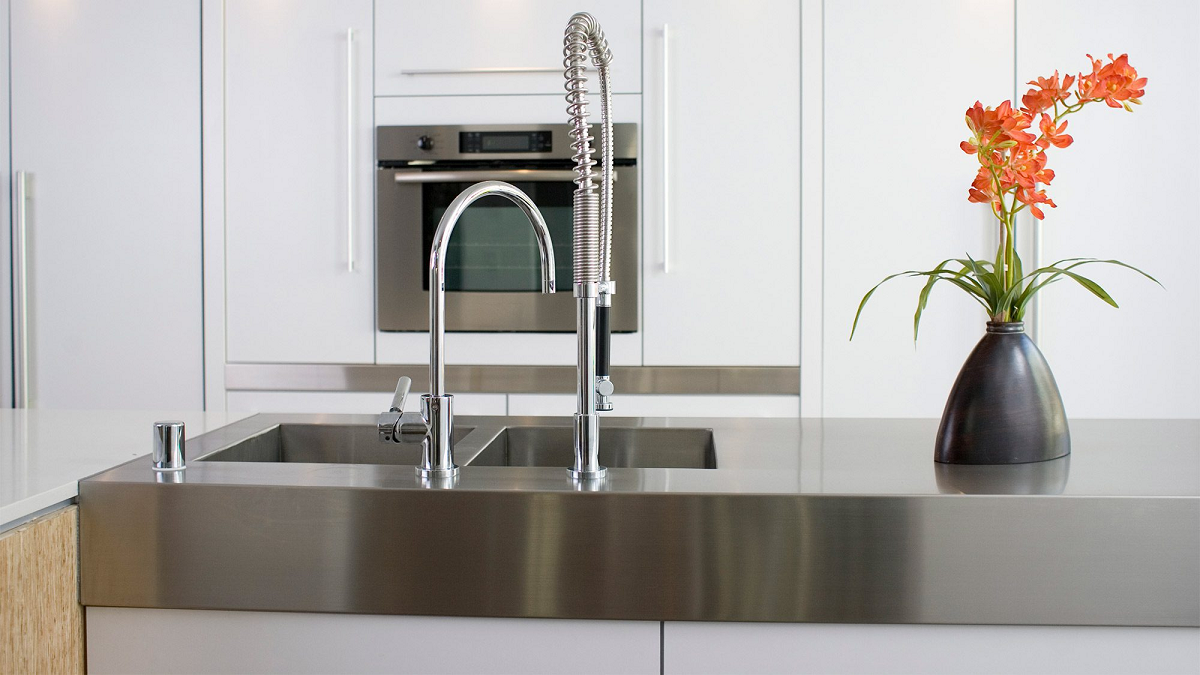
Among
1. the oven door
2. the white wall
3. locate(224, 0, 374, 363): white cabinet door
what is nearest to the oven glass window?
the oven door

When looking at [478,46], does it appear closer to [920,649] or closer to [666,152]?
[666,152]

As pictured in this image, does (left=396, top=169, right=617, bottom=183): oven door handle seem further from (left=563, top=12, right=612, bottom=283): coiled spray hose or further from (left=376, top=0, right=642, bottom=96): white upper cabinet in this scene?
(left=563, top=12, right=612, bottom=283): coiled spray hose

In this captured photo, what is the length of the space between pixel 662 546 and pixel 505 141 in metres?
1.73

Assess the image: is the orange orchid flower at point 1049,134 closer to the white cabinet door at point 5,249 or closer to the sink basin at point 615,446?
the sink basin at point 615,446

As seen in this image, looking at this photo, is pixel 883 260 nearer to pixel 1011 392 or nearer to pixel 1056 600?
pixel 1011 392

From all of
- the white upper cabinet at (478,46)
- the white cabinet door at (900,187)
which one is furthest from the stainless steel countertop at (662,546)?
the white upper cabinet at (478,46)

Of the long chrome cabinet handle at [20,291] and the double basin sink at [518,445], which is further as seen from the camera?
the long chrome cabinet handle at [20,291]

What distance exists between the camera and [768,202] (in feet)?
7.72

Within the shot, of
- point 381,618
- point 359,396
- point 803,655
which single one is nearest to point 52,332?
point 359,396

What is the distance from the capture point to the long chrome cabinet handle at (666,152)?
Result: 2.35m

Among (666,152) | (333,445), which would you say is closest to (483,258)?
(666,152)

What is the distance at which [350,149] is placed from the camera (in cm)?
241

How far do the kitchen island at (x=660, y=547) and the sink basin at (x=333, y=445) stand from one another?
14.4 inches

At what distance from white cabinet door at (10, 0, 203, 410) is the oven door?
53 centimetres
